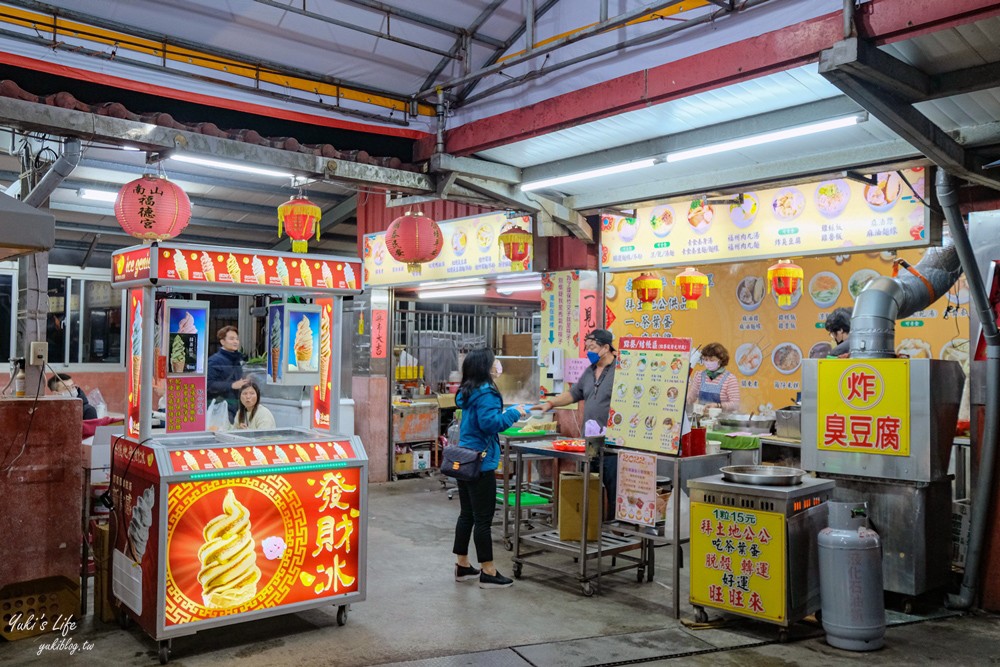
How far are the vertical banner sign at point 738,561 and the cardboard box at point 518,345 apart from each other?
9000mm

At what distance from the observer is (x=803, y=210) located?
26.3ft

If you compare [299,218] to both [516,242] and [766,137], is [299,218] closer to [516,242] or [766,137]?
[516,242]

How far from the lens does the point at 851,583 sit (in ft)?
16.9

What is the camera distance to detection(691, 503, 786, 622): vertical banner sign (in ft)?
17.3

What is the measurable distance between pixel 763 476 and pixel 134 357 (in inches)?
181

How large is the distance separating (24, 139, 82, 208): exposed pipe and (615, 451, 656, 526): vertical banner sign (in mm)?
5248

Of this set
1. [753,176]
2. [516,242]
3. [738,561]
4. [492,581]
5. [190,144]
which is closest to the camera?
[738,561]

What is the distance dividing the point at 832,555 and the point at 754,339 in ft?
21.3

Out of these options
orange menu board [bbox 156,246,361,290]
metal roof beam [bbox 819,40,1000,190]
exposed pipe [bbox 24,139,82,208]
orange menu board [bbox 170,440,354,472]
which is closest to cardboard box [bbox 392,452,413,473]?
orange menu board [bbox 170,440,354,472]

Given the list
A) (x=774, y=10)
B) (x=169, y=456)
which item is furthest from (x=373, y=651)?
(x=774, y=10)

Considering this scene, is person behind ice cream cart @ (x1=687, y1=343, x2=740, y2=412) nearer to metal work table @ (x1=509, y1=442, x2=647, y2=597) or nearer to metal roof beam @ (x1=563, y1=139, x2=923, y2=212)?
metal roof beam @ (x1=563, y1=139, x2=923, y2=212)

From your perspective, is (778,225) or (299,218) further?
(299,218)

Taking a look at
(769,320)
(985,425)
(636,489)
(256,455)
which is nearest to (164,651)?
(256,455)

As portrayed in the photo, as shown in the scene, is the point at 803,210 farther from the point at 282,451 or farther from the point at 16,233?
the point at 16,233
